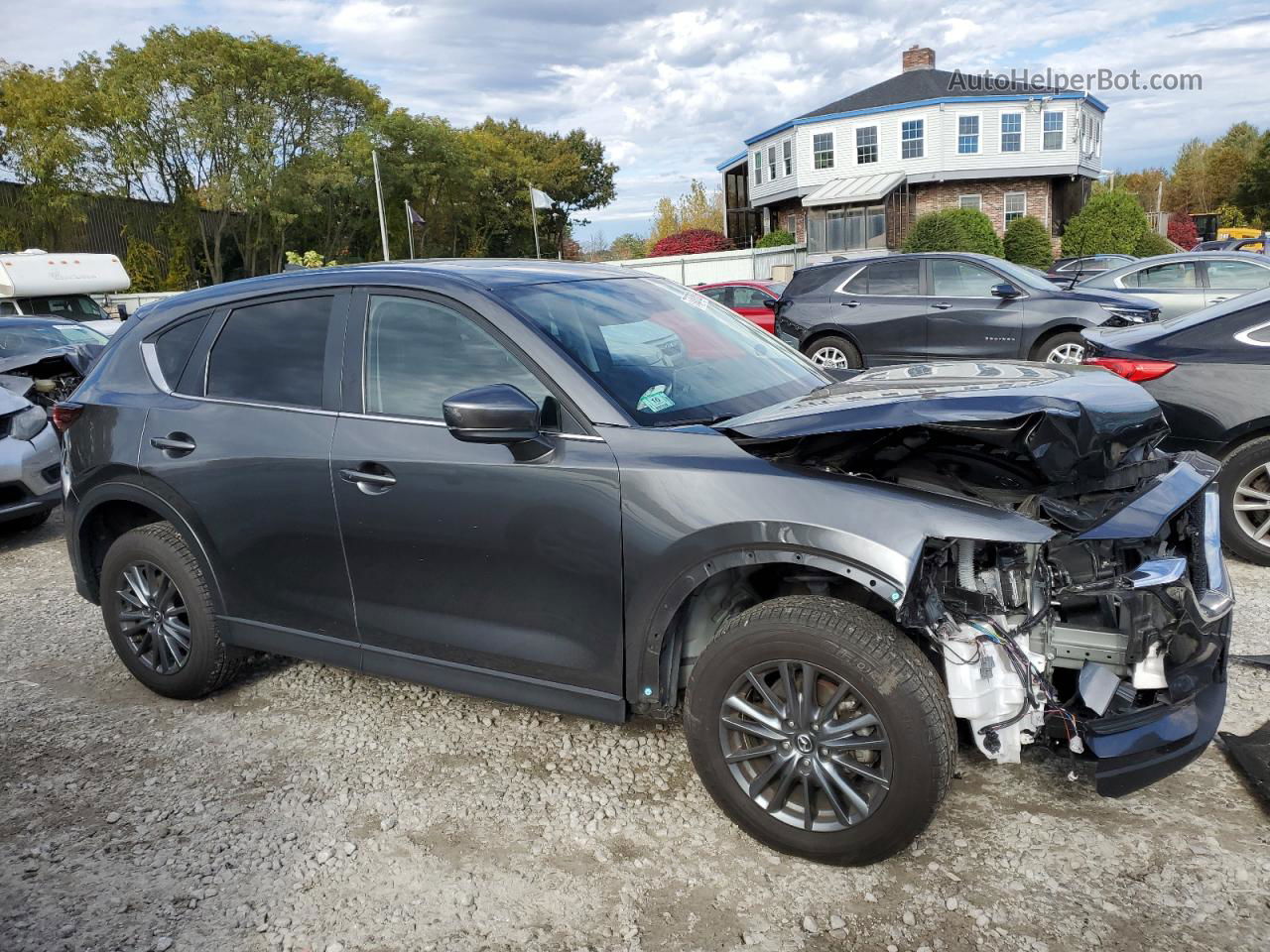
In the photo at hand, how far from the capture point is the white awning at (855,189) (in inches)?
1572

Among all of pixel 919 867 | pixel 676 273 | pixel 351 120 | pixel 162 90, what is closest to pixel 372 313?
pixel 919 867

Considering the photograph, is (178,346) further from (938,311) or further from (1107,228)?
(1107,228)

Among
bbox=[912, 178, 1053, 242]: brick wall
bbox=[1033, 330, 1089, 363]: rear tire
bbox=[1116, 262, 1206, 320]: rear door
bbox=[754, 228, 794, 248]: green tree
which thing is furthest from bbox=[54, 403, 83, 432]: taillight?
bbox=[912, 178, 1053, 242]: brick wall

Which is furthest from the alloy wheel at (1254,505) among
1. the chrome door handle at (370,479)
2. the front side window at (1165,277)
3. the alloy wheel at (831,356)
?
the front side window at (1165,277)

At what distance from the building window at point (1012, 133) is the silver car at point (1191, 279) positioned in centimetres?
3055

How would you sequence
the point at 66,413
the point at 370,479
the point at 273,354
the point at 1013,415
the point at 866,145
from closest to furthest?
the point at 1013,415, the point at 370,479, the point at 273,354, the point at 66,413, the point at 866,145

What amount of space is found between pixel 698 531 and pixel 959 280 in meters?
9.58

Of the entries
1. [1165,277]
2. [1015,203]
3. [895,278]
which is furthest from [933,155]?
[895,278]

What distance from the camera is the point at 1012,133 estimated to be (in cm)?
4009

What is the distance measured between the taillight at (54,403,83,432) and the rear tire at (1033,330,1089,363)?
9.41 meters

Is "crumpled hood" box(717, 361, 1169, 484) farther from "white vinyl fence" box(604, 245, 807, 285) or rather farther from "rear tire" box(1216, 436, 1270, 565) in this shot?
"white vinyl fence" box(604, 245, 807, 285)

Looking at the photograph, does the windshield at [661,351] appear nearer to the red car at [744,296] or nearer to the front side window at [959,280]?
the front side window at [959,280]

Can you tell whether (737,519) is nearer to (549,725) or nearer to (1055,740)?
(1055,740)

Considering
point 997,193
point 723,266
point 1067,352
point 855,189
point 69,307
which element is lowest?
point 1067,352
